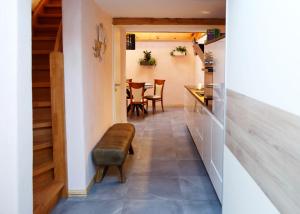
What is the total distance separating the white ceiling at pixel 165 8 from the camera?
3.88 meters

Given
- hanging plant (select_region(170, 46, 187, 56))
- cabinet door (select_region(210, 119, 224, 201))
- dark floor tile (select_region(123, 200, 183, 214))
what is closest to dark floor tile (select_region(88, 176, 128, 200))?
dark floor tile (select_region(123, 200, 183, 214))

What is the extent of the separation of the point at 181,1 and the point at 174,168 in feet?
7.21

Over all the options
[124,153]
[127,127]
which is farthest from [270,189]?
[127,127]

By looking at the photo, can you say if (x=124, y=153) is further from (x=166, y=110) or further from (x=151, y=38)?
(x=151, y=38)

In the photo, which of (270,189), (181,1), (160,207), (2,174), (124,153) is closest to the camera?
(270,189)

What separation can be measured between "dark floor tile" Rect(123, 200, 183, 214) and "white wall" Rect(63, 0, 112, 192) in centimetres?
59

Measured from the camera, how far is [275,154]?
128cm

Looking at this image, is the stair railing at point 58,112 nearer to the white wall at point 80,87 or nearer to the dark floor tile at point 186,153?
the white wall at point 80,87

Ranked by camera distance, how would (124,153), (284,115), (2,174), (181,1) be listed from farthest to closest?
1. (181,1)
2. (124,153)
3. (2,174)
4. (284,115)

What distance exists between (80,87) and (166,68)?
719cm

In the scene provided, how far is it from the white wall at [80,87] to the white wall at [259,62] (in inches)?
60.3

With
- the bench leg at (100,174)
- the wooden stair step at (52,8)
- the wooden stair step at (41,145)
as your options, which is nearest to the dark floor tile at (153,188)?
the bench leg at (100,174)

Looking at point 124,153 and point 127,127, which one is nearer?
point 124,153

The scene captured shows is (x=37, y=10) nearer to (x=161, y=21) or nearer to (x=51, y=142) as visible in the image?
(x=161, y=21)
